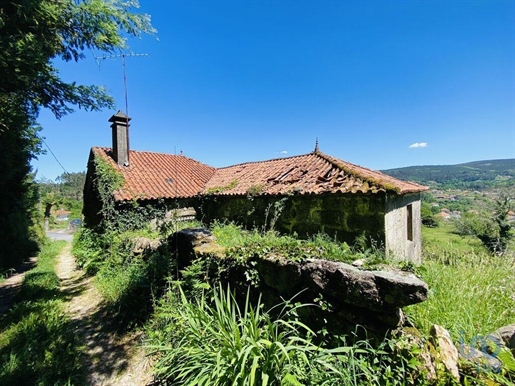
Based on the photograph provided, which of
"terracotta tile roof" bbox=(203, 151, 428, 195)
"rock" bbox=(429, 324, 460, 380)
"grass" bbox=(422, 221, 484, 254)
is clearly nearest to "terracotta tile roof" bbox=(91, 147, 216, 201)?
"terracotta tile roof" bbox=(203, 151, 428, 195)

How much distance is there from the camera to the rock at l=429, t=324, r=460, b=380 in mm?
1711

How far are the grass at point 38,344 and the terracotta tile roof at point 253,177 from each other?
4257 millimetres

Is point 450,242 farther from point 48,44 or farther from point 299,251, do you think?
point 48,44

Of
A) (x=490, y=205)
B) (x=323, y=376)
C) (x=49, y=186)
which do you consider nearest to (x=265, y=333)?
(x=323, y=376)

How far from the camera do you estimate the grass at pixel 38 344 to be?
286cm

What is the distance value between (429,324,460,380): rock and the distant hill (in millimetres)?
49406

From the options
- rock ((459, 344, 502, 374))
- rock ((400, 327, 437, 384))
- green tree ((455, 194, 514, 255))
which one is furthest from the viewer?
green tree ((455, 194, 514, 255))

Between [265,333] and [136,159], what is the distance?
1172cm

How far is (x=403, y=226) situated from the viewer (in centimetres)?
692

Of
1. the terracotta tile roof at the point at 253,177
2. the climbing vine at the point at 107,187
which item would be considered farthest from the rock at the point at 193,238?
the climbing vine at the point at 107,187

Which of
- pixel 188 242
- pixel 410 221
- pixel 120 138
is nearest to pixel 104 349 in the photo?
pixel 188 242

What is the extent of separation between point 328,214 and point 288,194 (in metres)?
1.26

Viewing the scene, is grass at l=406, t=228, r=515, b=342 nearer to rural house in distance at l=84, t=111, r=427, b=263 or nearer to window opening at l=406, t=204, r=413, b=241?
rural house in distance at l=84, t=111, r=427, b=263

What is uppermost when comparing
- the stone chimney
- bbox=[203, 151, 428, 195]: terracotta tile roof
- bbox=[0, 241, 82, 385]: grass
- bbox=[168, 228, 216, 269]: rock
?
the stone chimney
